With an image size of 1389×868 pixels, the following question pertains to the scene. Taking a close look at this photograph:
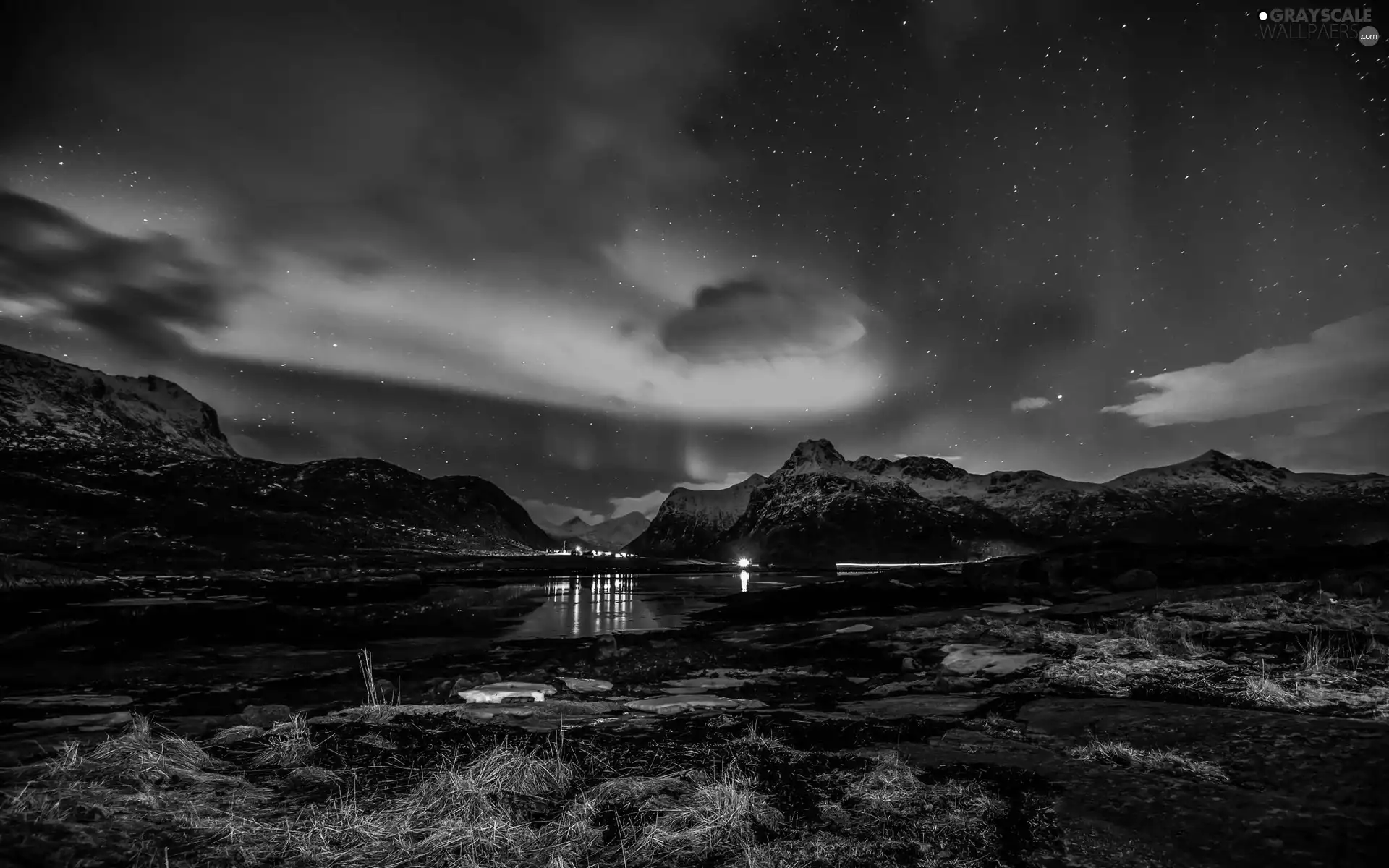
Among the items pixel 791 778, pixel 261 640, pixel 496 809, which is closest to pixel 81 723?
pixel 496 809

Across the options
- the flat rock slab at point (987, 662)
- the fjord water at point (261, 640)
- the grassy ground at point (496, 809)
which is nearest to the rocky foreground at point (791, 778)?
the grassy ground at point (496, 809)

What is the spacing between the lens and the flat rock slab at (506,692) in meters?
11.7

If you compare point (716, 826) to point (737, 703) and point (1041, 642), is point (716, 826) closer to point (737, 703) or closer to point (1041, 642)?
point (737, 703)

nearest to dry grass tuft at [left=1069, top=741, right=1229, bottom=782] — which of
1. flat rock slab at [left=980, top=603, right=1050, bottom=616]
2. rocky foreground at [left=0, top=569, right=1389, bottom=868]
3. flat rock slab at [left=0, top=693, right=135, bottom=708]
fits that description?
rocky foreground at [left=0, top=569, right=1389, bottom=868]

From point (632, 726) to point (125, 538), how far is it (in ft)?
713

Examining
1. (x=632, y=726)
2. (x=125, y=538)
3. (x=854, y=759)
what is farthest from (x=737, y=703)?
(x=125, y=538)

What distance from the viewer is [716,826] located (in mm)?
Result: 4637

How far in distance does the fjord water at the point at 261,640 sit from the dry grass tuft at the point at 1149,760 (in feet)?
49.9

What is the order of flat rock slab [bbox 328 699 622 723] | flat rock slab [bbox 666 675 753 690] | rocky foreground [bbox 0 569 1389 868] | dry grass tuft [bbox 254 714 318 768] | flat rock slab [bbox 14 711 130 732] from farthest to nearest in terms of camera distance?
1. flat rock slab [bbox 666 675 753 690]
2. flat rock slab [bbox 14 711 130 732]
3. flat rock slab [bbox 328 699 622 723]
4. dry grass tuft [bbox 254 714 318 768]
5. rocky foreground [bbox 0 569 1389 868]

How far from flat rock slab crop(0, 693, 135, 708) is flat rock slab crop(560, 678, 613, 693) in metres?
10.6

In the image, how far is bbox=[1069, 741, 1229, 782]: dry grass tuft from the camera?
→ 5473 millimetres

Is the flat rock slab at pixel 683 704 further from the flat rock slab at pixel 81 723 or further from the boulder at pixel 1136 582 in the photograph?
the boulder at pixel 1136 582

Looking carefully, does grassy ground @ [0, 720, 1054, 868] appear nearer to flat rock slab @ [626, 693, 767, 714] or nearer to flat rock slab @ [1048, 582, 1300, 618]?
flat rock slab @ [626, 693, 767, 714]

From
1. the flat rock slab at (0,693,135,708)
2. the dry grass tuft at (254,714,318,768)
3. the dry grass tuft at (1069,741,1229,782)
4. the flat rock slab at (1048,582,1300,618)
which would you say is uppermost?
the dry grass tuft at (1069,741,1229,782)
